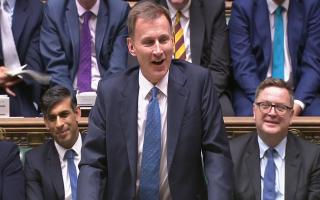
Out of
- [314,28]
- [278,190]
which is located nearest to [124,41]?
[314,28]

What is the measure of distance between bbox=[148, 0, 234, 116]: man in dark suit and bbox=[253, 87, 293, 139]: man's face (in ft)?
2.88

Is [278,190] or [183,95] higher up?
[183,95]

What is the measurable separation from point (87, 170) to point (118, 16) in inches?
79.6

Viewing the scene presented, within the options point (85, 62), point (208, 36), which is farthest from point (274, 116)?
point (85, 62)

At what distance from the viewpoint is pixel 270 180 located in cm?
323

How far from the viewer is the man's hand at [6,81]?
4.23m

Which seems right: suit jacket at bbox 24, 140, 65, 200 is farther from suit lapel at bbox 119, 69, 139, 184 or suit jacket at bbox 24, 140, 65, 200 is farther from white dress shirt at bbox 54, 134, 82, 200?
suit lapel at bbox 119, 69, 139, 184

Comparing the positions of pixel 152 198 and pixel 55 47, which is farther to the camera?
pixel 55 47

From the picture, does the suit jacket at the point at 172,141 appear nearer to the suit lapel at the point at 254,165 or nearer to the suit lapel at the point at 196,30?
the suit lapel at the point at 254,165

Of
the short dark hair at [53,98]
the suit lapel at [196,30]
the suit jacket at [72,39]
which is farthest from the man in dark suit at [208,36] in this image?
the short dark hair at [53,98]

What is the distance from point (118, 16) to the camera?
434 centimetres

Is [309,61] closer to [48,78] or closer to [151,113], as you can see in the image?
[48,78]

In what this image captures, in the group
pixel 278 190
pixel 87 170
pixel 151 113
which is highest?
pixel 151 113

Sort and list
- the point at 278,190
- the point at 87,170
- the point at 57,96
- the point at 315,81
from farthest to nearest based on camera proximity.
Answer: the point at 315,81 → the point at 57,96 → the point at 278,190 → the point at 87,170
